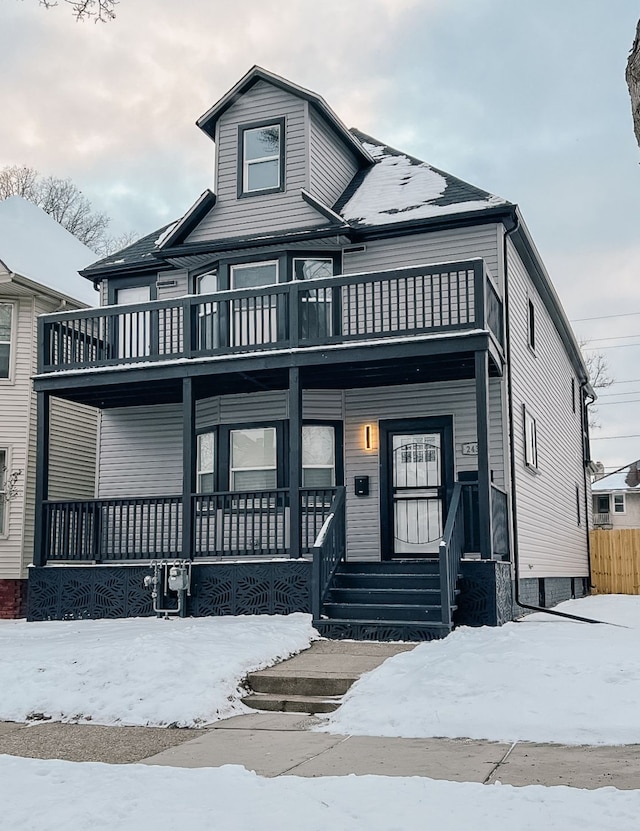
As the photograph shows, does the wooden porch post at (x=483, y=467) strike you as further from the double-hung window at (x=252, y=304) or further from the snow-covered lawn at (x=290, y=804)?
the snow-covered lawn at (x=290, y=804)

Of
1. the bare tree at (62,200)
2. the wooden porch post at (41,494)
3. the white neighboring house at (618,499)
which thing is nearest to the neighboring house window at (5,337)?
→ the wooden porch post at (41,494)

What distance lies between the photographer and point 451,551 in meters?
11.3

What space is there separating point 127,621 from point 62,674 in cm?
396

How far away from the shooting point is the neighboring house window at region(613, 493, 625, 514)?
5388 cm

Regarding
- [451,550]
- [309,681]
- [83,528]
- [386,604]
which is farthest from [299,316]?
[309,681]

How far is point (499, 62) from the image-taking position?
13633 millimetres

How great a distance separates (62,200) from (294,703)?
1297 inches

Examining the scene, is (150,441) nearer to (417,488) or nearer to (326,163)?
(417,488)

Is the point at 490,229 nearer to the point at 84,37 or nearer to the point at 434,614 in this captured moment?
the point at 434,614

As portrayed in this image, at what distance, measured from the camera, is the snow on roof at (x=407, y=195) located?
14570mm

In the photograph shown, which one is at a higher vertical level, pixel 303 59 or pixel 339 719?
pixel 303 59

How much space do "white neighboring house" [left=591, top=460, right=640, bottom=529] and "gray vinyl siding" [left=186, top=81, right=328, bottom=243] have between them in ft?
135

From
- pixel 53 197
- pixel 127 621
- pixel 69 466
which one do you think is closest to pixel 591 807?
pixel 127 621

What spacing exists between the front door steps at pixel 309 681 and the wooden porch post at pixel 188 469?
3.82m
